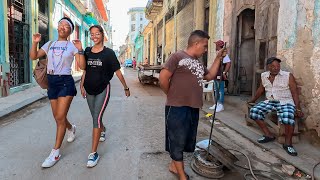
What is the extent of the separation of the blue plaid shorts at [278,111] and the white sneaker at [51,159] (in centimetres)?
308

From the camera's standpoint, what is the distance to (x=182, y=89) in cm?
329

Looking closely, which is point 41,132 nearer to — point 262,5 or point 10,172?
A: point 10,172

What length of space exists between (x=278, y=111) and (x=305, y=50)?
1.18 meters

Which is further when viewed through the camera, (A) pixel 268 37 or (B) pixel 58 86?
(A) pixel 268 37

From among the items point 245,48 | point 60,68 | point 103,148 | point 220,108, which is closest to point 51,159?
point 103,148

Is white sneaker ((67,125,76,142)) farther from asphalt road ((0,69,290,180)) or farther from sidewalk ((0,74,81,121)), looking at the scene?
sidewalk ((0,74,81,121))

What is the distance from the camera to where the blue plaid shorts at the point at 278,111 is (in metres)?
4.52

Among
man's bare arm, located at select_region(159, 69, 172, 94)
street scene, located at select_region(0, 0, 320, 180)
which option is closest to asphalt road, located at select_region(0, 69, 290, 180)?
street scene, located at select_region(0, 0, 320, 180)

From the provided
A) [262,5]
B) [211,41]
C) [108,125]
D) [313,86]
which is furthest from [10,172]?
[211,41]

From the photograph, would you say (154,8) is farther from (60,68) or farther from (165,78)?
(165,78)

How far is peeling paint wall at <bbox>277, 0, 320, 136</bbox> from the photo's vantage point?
15.7 ft

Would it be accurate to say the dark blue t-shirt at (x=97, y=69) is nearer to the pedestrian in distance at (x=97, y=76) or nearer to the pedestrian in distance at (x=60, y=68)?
the pedestrian in distance at (x=97, y=76)

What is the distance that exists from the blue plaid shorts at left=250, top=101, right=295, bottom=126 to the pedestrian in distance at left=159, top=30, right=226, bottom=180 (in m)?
A: 1.89

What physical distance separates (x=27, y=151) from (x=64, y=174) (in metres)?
1.11
